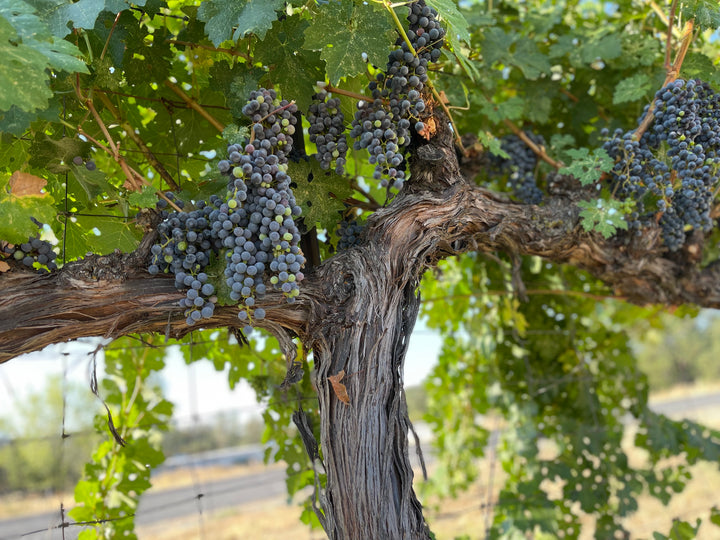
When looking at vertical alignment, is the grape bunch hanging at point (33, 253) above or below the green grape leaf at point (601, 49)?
below

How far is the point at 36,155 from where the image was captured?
1.21 m

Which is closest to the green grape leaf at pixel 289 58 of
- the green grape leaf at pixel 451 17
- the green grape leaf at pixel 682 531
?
the green grape leaf at pixel 451 17

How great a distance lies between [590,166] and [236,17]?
3.37 feet

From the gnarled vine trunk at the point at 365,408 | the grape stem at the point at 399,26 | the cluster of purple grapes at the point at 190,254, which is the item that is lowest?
the gnarled vine trunk at the point at 365,408

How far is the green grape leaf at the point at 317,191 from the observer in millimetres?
1288

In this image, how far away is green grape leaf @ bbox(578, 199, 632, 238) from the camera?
5.15ft

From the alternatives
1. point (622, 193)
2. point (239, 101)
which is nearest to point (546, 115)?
point (622, 193)

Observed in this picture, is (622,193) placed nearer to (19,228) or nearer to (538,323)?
(538,323)

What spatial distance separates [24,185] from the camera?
1065 millimetres

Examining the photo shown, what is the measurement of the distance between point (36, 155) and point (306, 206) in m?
0.58

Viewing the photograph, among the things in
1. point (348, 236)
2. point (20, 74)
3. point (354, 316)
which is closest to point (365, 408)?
point (354, 316)

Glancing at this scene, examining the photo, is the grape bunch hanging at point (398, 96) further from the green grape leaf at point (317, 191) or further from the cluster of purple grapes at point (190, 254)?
the cluster of purple grapes at point (190, 254)

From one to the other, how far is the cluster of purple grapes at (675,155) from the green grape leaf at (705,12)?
14 cm

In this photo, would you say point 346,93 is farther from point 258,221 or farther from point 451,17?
point 258,221
